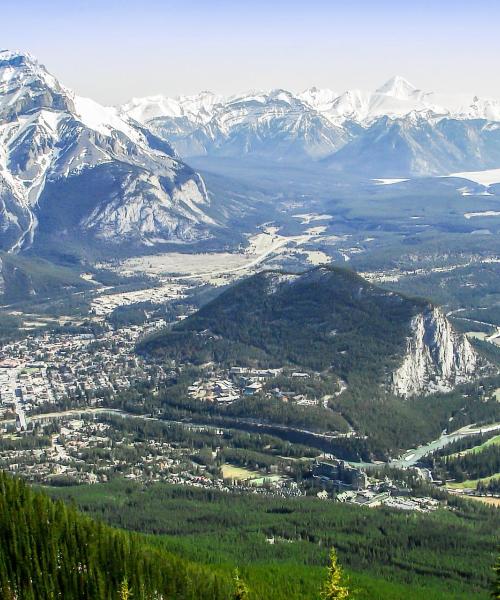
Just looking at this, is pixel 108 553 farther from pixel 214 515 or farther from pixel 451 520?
pixel 451 520

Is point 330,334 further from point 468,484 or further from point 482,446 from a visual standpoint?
point 468,484

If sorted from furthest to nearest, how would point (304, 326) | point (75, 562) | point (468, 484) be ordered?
point (304, 326) < point (468, 484) < point (75, 562)

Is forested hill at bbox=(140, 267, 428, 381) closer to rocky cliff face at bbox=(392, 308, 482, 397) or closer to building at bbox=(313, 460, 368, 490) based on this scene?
rocky cliff face at bbox=(392, 308, 482, 397)

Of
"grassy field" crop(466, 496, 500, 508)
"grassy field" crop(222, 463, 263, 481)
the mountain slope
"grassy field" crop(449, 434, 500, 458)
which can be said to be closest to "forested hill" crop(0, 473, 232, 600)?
"grassy field" crop(222, 463, 263, 481)

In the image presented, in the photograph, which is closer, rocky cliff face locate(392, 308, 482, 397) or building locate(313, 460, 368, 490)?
building locate(313, 460, 368, 490)

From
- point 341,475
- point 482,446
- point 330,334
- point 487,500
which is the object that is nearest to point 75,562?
point 341,475

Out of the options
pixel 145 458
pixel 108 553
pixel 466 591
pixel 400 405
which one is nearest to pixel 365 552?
pixel 466 591
